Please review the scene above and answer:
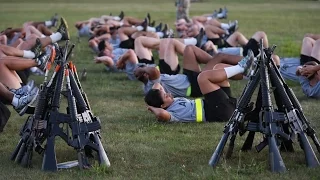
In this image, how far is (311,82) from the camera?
1048 centimetres

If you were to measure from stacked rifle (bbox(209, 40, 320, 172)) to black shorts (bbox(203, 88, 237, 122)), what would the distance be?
5.56ft

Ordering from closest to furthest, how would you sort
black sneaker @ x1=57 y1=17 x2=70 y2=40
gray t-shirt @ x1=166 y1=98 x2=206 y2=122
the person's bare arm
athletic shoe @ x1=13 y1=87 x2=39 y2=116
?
athletic shoe @ x1=13 y1=87 x2=39 y2=116 → the person's bare arm → gray t-shirt @ x1=166 y1=98 x2=206 y2=122 → black sneaker @ x1=57 y1=17 x2=70 y2=40

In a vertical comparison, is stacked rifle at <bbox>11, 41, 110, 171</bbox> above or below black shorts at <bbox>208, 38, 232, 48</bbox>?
above

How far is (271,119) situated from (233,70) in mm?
1749

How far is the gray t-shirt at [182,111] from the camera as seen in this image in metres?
8.90

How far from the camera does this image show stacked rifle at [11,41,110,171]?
662 centimetres

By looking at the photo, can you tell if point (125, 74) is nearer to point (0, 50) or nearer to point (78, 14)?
point (0, 50)

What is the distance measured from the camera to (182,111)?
8.91 meters

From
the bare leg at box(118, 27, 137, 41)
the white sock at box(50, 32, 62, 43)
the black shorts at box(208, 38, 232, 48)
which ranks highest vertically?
the white sock at box(50, 32, 62, 43)

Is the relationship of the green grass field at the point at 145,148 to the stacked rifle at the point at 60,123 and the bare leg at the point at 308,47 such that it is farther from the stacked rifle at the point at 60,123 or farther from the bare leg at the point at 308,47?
the bare leg at the point at 308,47

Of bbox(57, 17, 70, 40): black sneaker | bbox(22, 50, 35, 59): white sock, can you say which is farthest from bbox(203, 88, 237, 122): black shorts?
bbox(22, 50, 35, 59): white sock

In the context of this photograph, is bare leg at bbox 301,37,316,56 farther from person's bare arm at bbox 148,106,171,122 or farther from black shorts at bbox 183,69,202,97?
person's bare arm at bbox 148,106,171,122

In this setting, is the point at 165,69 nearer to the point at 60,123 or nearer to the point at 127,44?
the point at 127,44

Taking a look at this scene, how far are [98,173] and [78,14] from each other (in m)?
29.6
